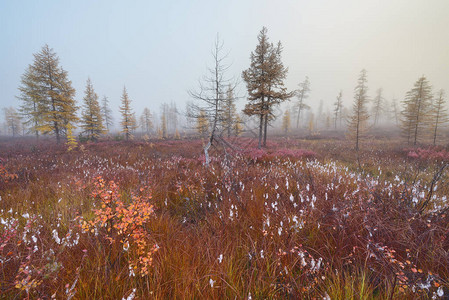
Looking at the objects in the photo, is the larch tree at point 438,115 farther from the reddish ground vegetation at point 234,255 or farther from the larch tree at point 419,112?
the reddish ground vegetation at point 234,255

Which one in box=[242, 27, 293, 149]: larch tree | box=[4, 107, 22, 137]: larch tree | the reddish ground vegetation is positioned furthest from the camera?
box=[4, 107, 22, 137]: larch tree

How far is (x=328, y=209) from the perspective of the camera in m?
2.87

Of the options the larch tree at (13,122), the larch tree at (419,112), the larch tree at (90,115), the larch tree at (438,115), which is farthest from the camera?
the larch tree at (13,122)

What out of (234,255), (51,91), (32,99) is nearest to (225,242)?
(234,255)

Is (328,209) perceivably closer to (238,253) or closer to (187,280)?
(238,253)

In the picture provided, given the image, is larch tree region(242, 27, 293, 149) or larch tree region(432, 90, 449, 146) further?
larch tree region(432, 90, 449, 146)

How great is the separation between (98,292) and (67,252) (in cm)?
66

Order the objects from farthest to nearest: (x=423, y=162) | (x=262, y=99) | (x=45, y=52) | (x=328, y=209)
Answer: (x=45, y=52), (x=262, y=99), (x=423, y=162), (x=328, y=209)

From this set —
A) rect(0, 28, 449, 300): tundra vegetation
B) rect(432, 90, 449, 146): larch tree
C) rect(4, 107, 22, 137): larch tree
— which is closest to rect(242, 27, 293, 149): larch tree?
rect(0, 28, 449, 300): tundra vegetation

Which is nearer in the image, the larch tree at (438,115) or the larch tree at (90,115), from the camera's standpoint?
the larch tree at (438,115)

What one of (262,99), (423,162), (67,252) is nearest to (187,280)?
(67,252)

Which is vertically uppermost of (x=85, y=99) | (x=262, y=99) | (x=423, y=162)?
(x=85, y=99)

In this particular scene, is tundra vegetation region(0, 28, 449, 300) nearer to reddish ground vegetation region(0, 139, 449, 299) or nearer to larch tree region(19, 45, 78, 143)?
reddish ground vegetation region(0, 139, 449, 299)

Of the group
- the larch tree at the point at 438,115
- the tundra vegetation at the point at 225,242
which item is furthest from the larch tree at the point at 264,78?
the larch tree at the point at 438,115
